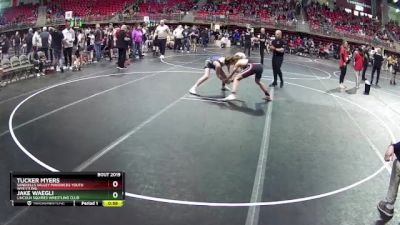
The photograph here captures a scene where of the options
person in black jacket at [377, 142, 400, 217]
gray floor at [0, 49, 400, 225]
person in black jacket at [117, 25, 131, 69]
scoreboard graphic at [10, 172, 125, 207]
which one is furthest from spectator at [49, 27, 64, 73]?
person in black jacket at [377, 142, 400, 217]

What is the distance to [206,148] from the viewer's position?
815 centimetres

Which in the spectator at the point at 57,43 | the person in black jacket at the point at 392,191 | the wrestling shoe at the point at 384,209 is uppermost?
the spectator at the point at 57,43

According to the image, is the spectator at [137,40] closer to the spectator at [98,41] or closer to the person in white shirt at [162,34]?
the person in white shirt at [162,34]

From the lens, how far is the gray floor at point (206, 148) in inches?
224

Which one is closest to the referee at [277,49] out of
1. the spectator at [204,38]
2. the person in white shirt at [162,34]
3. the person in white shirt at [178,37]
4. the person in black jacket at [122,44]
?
the person in black jacket at [122,44]

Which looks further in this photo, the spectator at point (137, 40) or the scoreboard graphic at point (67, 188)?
the spectator at point (137, 40)

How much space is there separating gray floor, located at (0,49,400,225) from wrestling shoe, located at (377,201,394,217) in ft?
0.32

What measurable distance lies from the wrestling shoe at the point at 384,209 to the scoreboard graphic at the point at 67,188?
3.51m

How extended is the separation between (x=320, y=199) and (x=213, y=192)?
60.4 inches

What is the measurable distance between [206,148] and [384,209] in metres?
3.37

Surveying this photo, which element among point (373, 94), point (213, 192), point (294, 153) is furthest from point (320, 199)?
point (373, 94)

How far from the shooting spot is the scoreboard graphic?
4762 mm

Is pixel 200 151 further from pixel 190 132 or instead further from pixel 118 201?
pixel 118 201

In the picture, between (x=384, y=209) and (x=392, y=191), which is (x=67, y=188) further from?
(x=392, y=191)
